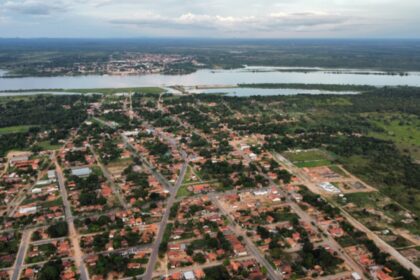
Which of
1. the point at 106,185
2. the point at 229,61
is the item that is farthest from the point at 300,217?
the point at 229,61

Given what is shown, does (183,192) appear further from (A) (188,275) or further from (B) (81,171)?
(B) (81,171)

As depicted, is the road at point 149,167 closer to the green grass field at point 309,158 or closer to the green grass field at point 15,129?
the green grass field at point 309,158

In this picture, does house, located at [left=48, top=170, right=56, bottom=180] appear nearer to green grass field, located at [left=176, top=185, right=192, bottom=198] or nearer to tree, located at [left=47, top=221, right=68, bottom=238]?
tree, located at [left=47, top=221, right=68, bottom=238]

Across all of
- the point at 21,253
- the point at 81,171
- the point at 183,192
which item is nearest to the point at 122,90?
the point at 81,171

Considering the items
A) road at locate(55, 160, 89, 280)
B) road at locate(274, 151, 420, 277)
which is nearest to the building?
road at locate(55, 160, 89, 280)

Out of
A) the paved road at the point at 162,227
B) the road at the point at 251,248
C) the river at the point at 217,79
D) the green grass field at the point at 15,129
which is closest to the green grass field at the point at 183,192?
the paved road at the point at 162,227

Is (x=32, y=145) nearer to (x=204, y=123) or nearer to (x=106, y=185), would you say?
(x=106, y=185)
